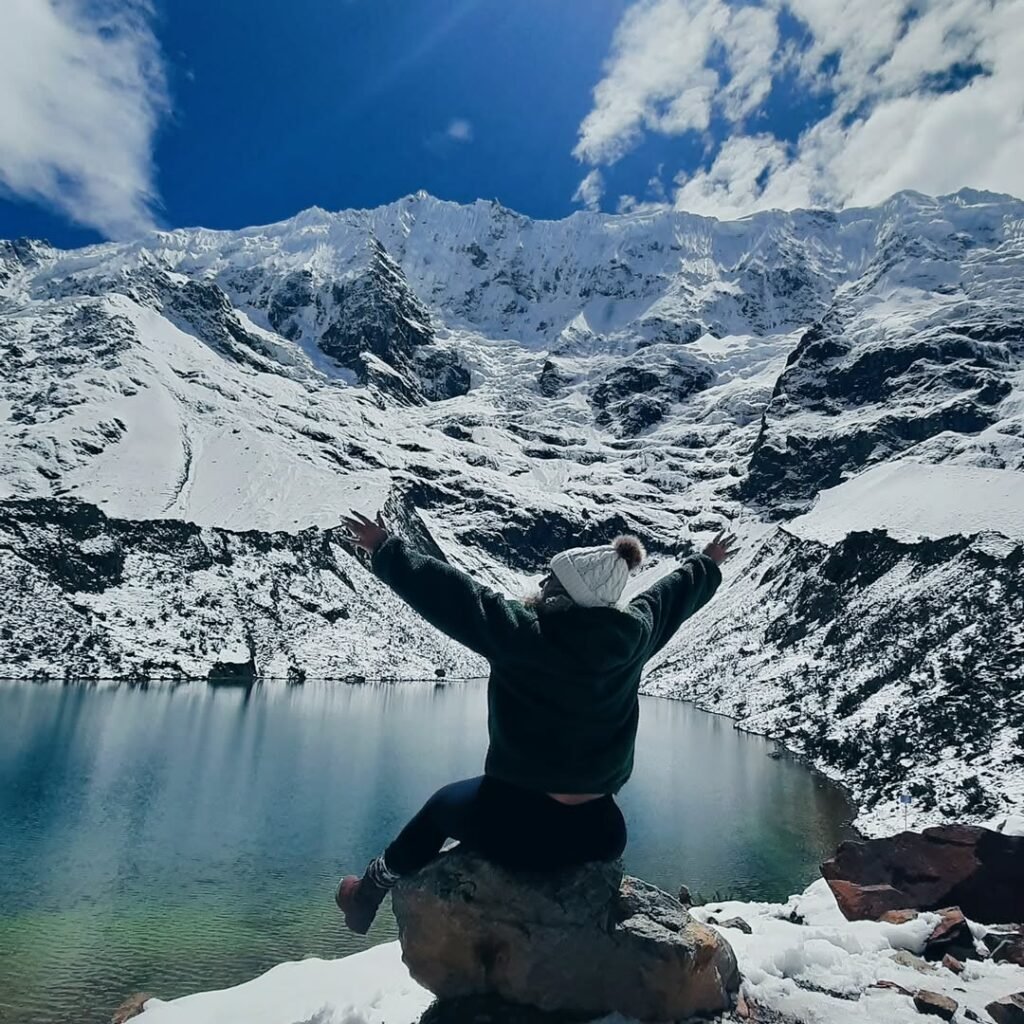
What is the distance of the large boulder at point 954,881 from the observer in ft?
30.1

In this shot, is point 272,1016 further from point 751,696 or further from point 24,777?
point 751,696

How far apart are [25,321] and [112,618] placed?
112 meters

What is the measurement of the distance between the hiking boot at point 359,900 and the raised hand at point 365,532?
7.58 feet

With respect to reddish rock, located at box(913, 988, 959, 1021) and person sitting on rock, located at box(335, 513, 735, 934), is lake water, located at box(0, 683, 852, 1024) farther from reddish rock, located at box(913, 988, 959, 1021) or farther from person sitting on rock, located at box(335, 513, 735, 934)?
reddish rock, located at box(913, 988, 959, 1021)

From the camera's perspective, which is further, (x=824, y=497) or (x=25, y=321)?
(x=25, y=321)

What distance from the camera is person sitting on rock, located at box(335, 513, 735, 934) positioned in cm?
400

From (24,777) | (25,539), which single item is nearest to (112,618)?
(25,539)

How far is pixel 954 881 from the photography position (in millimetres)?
9656

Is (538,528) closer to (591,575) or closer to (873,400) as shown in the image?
(873,400)

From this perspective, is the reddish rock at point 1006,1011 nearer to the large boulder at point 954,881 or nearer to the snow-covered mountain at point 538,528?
the large boulder at point 954,881

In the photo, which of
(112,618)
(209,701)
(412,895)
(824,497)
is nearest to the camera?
(412,895)

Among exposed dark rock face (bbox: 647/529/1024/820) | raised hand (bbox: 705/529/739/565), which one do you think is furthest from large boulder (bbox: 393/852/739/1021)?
exposed dark rock face (bbox: 647/529/1024/820)

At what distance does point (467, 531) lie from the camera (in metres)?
168

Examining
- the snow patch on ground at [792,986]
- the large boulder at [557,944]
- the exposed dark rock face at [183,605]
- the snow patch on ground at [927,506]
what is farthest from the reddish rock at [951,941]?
the exposed dark rock face at [183,605]
